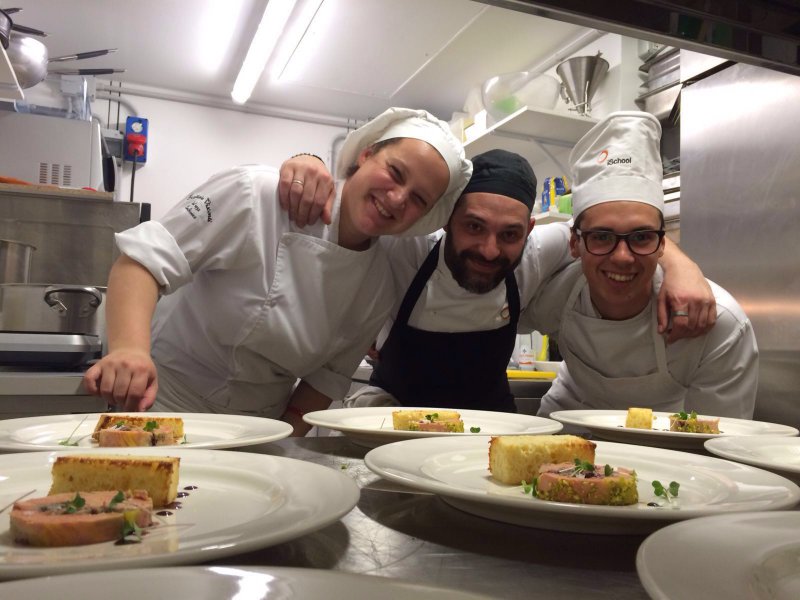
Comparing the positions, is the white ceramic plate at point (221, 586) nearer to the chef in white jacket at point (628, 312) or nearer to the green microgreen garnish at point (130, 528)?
the green microgreen garnish at point (130, 528)

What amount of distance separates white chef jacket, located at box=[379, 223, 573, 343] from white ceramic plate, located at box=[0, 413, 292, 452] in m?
0.89

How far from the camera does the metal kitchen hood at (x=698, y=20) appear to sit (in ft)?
2.00

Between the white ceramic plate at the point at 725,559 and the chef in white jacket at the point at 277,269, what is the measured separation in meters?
1.34

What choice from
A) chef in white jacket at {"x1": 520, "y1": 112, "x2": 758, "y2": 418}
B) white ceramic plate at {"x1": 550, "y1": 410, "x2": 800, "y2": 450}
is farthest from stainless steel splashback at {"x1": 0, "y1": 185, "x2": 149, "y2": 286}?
white ceramic plate at {"x1": 550, "y1": 410, "x2": 800, "y2": 450}

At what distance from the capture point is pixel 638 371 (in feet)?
6.41

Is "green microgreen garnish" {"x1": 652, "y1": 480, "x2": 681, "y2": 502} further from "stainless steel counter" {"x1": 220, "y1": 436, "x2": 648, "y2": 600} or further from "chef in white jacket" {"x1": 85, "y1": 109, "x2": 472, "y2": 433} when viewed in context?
"chef in white jacket" {"x1": 85, "y1": 109, "x2": 472, "y2": 433}

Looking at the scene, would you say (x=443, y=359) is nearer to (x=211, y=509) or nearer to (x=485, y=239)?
(x=485, y=239)

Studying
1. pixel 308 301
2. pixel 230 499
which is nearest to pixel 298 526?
pixel 230 499

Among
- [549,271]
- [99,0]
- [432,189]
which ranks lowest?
[549,271]

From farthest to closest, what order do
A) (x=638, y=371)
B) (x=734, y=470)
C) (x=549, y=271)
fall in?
(x=549, y=271) → (x=638, y=371) → (x=734, y=470)

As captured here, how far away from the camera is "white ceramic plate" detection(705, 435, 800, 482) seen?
94 cm

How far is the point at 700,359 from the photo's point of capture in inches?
74.7

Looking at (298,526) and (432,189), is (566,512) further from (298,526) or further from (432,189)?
(432,189)

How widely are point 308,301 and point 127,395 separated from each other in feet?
1.98
